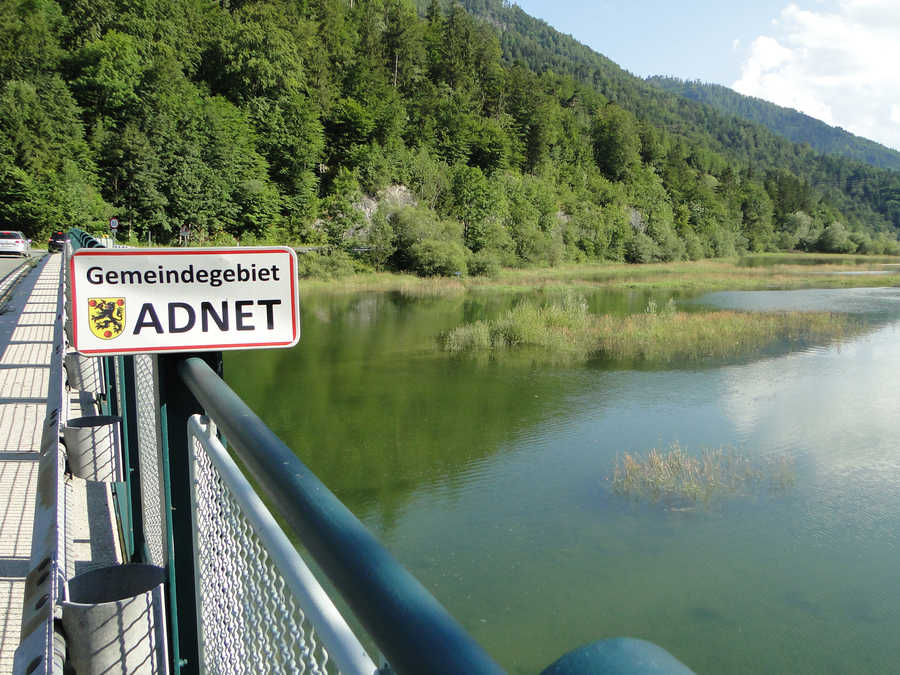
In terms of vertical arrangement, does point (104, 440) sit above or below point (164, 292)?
below

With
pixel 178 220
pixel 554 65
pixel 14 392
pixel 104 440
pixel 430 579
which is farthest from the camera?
pixel 554 65

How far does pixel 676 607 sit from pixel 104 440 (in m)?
5.62

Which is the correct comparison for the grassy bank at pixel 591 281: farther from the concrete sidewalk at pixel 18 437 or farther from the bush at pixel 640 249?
the concrete sidewalk at pixel 18 437

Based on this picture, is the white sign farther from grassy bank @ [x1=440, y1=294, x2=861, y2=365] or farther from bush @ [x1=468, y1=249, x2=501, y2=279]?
bush @ [x1=468, y1=249, x2=501, y2=279]

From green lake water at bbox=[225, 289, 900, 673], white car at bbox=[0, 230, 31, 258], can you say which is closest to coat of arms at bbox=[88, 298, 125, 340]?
green lake water at bbox=[225, 289, 900, 673]

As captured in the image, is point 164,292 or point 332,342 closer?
point 164,292

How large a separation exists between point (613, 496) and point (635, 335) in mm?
10879

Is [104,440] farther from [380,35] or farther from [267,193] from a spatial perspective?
[380,35]

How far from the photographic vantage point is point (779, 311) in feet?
82.8

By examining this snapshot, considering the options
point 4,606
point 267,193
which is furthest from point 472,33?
point 4,606

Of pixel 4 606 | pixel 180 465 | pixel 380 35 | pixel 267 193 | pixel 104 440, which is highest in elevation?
pixel 380 35

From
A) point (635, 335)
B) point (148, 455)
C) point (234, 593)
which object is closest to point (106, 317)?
point (234, 593)

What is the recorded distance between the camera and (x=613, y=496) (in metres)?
9.27

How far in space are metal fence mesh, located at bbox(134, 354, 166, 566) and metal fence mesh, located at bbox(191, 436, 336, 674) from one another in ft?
2.10
